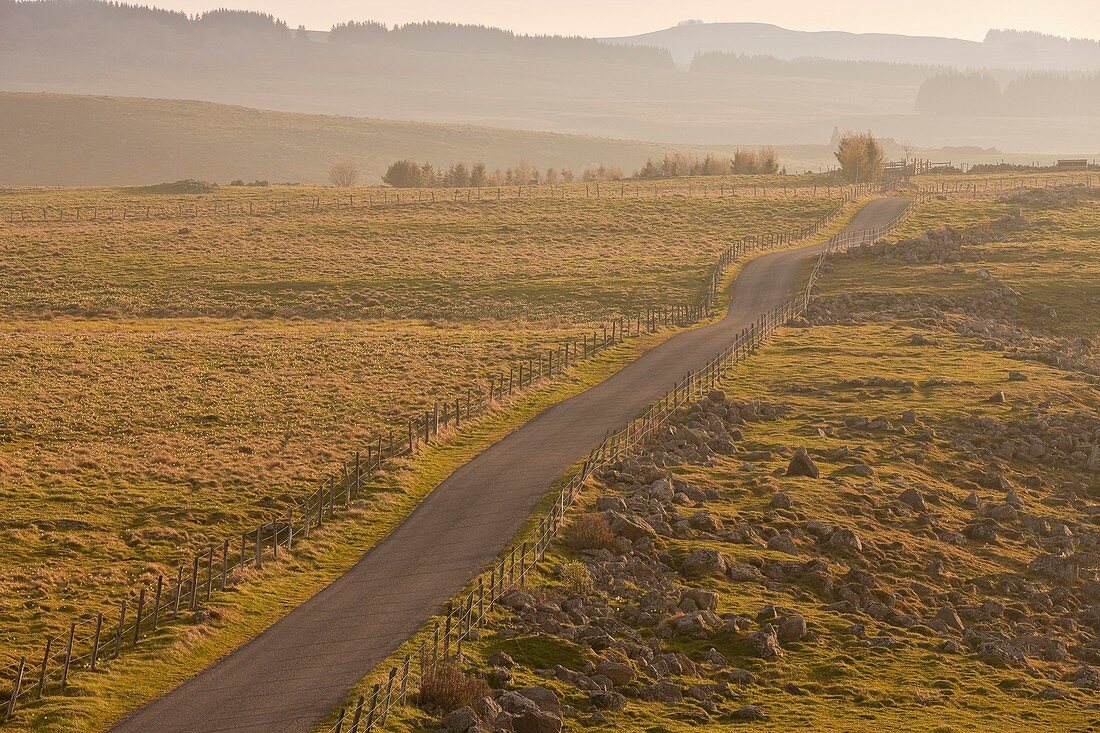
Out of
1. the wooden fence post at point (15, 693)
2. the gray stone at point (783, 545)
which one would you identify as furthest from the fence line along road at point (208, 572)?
the gray stone at point (783, 545)

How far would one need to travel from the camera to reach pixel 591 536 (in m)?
37.0

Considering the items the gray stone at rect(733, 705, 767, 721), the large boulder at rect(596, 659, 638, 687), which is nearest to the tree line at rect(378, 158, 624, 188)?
the large boulder at rect(596, 659, 638, 687)

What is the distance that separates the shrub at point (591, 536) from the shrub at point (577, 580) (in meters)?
2.10

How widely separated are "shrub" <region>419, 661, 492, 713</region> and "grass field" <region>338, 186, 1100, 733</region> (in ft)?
2.06

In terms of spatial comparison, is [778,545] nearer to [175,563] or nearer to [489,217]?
[175,563]

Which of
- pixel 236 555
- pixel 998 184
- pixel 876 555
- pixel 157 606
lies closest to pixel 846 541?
pixel 876 555

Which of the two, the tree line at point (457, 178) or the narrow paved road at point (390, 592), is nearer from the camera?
the narrow paved road at point (390, 592)

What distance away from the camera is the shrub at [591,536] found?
36.9 m

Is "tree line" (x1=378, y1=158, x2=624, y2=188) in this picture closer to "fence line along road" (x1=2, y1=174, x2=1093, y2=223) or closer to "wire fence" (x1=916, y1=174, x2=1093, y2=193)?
"fence line along road" (x1=2, y1=174, x2=1093, y2=223)

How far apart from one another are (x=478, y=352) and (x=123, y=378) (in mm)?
17935

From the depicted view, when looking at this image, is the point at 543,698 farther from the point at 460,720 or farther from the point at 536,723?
the point at 460,720

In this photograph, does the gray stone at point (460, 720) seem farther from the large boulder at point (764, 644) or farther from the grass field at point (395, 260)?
the grass field at point (395, 260)

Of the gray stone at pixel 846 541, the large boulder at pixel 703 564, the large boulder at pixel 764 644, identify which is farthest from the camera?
the gray stone at pixel 846 541

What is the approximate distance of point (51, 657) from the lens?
29.7m
